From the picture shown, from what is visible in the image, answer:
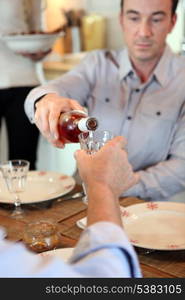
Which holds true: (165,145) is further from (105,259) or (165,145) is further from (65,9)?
(65,9)

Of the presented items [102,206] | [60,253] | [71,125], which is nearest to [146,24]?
[71,125]

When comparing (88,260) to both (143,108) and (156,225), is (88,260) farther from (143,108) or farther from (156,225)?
(143,108)

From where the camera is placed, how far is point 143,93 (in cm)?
183

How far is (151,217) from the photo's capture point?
1.24m

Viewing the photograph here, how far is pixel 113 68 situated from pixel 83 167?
3.74 ft

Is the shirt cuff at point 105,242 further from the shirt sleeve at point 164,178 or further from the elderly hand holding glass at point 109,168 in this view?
the shirt sleeve at point 164,178

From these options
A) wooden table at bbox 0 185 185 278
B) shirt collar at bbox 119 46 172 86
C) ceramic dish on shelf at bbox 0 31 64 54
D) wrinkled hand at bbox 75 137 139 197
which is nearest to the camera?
wrinkled hand at bbox 75 137 139 197

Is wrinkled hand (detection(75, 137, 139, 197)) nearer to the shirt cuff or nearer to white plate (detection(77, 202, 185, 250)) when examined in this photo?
the shirt cuff

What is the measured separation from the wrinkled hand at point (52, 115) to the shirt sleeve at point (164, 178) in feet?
1.42

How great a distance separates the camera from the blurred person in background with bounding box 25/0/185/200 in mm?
1686

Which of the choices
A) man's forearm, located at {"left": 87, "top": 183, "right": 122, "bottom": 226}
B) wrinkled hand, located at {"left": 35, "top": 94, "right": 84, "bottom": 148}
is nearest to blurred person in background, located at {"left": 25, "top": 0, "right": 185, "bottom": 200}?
wrinkled hand, located at {"left": 35, "top": 94, "right": 84, "bottom": 148}

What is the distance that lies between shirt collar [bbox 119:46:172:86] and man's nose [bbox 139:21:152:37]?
0.48 feet

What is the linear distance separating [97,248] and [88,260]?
0.08 ft

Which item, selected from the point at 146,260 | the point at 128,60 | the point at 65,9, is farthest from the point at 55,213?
the point at 65,9
